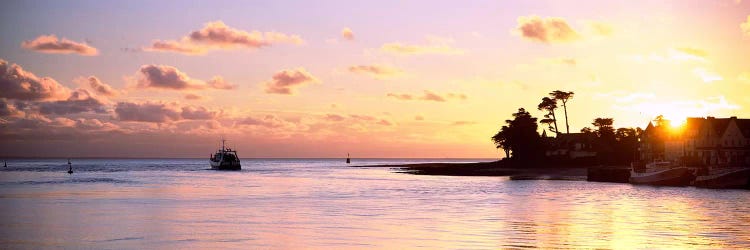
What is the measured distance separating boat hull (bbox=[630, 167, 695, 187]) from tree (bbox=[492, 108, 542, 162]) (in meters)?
56.5

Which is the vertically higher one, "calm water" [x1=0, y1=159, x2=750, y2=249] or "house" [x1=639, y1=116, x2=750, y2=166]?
"house" [x1=639, y1=116, x2=750, y2=166]

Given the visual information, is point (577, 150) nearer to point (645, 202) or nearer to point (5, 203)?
point (645, 202)

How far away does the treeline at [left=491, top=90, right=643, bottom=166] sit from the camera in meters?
148

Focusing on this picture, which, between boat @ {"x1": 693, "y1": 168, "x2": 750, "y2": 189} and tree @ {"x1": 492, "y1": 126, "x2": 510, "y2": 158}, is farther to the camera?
tree @ {"x1": 492, "y1": 126, "x2": 510, "y2": 158}

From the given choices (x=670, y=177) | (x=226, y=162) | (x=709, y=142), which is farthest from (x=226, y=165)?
(x=670, y=177)

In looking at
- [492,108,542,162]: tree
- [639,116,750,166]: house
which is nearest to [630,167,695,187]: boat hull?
[639,116,750,166]: house

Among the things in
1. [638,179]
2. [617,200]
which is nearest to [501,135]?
[638,179]

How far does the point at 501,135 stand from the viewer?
15900cm

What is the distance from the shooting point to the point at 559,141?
540 ft

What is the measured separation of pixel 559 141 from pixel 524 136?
62.7ft

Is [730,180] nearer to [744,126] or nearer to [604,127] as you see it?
[744,126]

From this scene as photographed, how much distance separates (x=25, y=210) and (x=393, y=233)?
29.7 meters

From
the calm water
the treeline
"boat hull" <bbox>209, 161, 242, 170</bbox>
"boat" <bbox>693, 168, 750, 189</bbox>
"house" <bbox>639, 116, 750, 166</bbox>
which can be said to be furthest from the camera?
"boat hull" <bbox>209, 161, 242, 170</bbox>

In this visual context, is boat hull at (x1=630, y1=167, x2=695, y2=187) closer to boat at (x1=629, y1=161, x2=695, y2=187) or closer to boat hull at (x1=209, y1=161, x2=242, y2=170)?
boat at (x1=629, y1=161, x2=695, y2=187)
